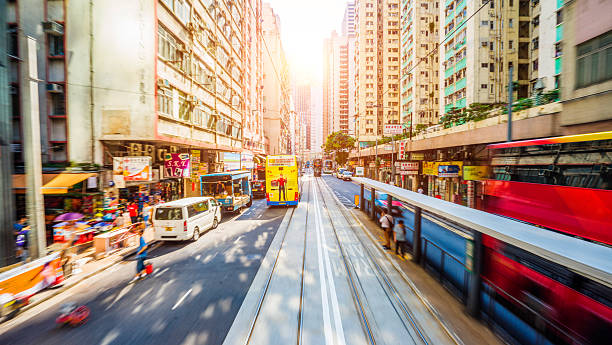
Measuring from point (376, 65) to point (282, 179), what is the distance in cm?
Result: 6453

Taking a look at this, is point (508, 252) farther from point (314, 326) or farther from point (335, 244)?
point (335, 244)

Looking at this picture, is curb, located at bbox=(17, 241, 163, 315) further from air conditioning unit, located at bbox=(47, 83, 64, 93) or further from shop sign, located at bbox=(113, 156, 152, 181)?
air conditioning unit, located at bbox=(47, 83, 64, 93)

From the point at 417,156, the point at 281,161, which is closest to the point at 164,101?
the point at 281,161

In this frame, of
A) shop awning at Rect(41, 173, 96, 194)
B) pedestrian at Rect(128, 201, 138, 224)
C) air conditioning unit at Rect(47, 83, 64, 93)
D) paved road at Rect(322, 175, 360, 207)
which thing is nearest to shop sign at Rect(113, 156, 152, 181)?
shop awning at Rect(41, 173, 96, 194)

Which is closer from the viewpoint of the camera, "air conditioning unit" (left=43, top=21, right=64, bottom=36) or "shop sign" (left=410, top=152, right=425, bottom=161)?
"air conditioning unit" (left=43, top=21, right=64, bottom=36)

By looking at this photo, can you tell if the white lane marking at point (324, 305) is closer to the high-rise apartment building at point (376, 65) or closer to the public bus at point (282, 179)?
the public bus at point (282, 179)

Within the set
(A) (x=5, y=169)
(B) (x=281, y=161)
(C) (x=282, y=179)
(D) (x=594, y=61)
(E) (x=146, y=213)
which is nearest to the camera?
(A) (x=5, y=169)

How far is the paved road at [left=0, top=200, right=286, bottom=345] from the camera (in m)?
5.17

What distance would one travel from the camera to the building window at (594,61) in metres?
8.83

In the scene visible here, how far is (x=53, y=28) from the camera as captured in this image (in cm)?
1216

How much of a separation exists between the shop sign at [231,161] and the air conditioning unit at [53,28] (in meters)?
16.2

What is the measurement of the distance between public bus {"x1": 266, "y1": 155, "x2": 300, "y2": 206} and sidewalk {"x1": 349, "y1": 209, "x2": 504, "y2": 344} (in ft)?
36.1

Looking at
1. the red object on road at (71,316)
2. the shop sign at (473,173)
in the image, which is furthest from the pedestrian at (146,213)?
the shop sign at (473,173)

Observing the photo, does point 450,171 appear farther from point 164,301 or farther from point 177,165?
point 177,165
